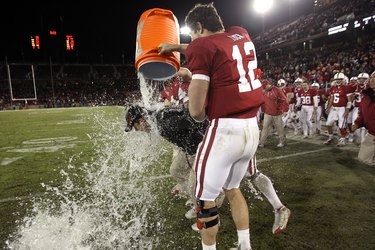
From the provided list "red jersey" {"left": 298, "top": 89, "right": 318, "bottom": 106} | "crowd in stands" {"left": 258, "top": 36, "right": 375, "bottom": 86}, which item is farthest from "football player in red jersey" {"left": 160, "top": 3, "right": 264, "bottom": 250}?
"crowd in stands" {"left": 258, "top": 36, "right": 375, "bottom": 86}

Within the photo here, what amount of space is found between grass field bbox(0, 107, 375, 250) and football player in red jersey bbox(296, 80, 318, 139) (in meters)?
2.75

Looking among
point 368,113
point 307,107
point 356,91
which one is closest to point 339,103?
point 356,91

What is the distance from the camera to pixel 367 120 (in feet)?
17.1

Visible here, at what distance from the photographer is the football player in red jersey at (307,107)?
9.12m

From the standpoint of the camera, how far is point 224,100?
2.04 metres

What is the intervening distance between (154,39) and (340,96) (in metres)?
7.66

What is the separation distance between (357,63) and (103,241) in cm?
1852

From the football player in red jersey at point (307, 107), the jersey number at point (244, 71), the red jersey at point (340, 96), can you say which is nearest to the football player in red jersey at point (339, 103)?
the red jersey at point (340, 96)

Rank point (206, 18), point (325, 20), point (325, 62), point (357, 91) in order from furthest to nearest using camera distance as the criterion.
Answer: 1. point (325, 20)
2. point (325, 62)
3. point (357, 91)
4. point (206, 18)

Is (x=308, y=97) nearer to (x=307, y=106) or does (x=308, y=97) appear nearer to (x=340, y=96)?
(x=307, y=106)

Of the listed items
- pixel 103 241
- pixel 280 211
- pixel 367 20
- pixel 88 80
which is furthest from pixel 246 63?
pixel 88 80

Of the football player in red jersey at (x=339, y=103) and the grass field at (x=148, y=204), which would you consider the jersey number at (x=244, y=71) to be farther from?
the football player in red jersey at (x=339, y=103)

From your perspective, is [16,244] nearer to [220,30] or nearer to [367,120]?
[220,30]

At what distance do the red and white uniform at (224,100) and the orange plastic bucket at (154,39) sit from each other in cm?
Result: 49
